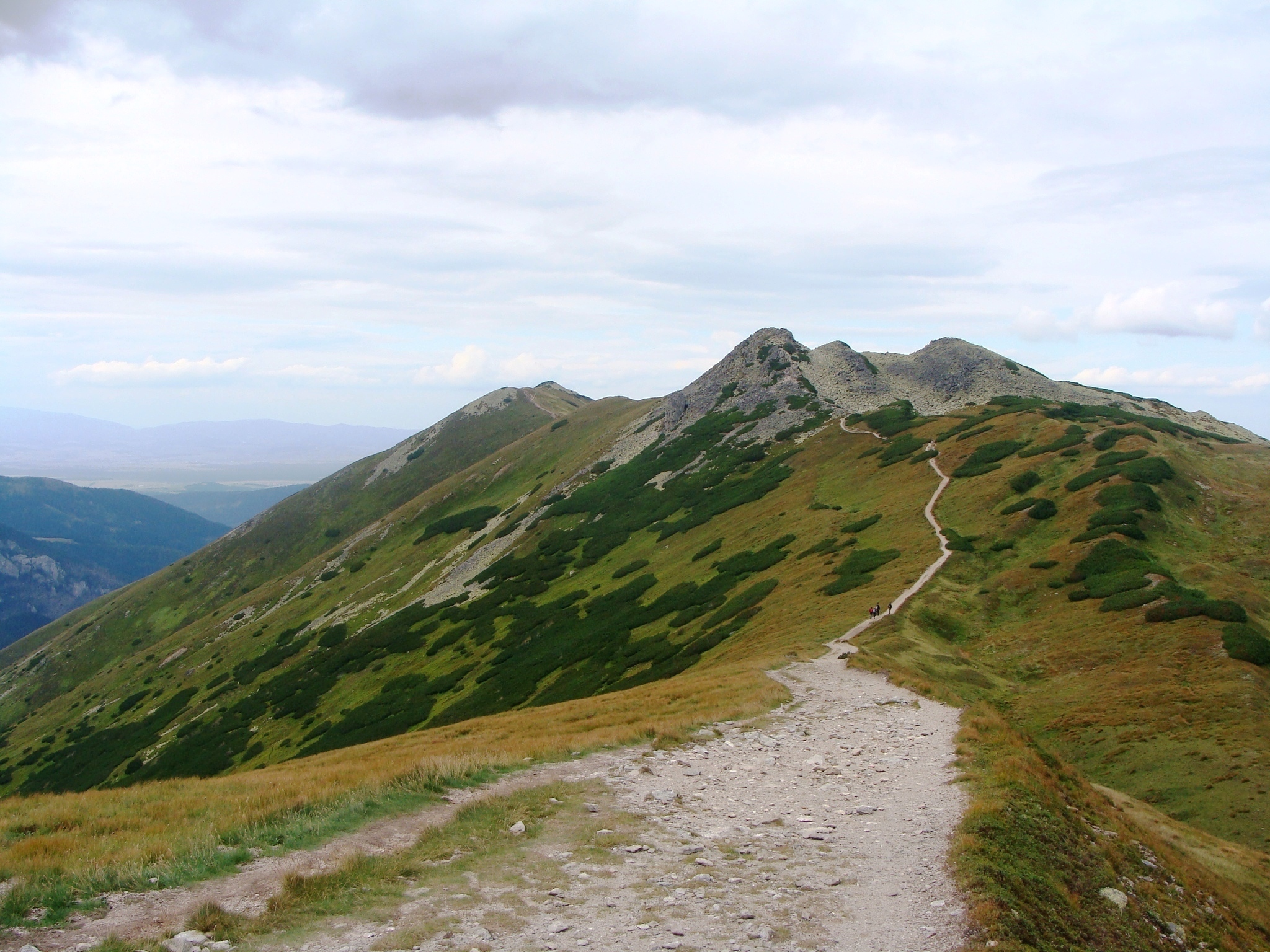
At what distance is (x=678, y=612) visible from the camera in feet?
181

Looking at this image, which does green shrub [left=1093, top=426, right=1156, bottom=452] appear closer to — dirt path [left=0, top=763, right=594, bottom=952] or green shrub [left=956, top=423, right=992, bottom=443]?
green shrub [left=956, top=423, right=992, bottom=443]

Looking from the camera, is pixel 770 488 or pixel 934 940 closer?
pixel 934 940

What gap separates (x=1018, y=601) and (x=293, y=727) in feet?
195

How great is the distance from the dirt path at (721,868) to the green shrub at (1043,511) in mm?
32307

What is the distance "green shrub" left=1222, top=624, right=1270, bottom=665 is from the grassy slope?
0.47 m

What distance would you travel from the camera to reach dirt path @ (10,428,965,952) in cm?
984

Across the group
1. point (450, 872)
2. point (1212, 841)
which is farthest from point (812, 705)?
point (450, 872)

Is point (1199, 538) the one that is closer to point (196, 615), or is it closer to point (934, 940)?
point (934, 940)

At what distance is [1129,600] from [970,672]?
8.92 metres

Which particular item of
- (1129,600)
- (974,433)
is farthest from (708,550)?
(1129,600)

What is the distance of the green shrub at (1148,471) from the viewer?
4844cm

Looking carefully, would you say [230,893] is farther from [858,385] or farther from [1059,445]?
[858,385]

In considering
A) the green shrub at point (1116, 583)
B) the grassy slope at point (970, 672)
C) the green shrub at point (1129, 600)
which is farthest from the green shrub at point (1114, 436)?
the green shrub at point (1129, 600)

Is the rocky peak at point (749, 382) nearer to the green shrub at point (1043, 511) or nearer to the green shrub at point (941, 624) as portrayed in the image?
the green shrub at point (1043, 511)
